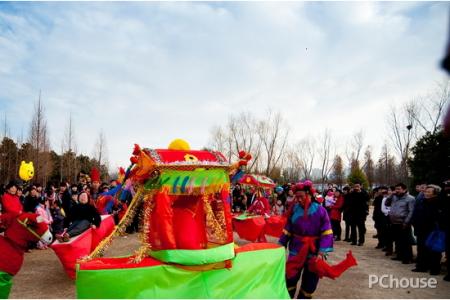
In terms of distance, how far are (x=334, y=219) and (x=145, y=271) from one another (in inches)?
331

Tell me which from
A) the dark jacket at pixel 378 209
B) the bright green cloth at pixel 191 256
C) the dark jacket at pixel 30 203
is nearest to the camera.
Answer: the bright green cloth at pixel 191 256

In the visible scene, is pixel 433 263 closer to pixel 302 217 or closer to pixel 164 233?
pixel 302 217

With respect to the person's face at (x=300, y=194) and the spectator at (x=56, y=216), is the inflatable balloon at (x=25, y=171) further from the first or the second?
the person's face at (x=300, y=194)

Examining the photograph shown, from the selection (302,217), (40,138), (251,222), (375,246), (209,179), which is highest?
(40,138)

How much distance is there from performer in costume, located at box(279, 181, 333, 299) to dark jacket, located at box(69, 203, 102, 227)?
3.39 meters

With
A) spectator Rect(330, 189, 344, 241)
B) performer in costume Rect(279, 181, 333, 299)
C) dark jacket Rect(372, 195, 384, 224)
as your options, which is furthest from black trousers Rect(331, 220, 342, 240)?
performer in costume Rect(279, 181, 333, 299)

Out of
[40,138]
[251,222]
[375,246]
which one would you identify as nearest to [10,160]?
[40,138]

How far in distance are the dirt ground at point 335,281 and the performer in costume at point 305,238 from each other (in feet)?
3.36

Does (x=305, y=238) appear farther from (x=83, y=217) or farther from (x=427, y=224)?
(x=83, y=217)

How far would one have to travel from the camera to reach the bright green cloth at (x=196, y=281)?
11.5ft

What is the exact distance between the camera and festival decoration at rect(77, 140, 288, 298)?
3598 millimetres

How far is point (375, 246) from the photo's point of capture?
32.3ft

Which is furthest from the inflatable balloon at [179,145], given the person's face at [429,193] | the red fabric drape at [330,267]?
the person's face at [429,193]

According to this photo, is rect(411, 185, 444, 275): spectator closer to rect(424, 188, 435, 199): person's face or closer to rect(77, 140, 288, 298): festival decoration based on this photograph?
rect(424, 188, 435, 199): person's face
